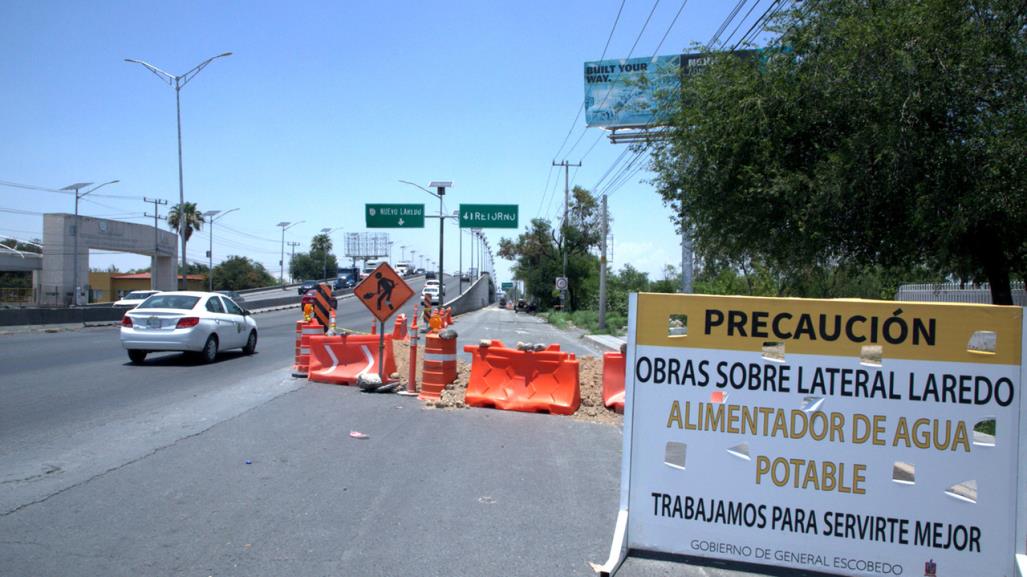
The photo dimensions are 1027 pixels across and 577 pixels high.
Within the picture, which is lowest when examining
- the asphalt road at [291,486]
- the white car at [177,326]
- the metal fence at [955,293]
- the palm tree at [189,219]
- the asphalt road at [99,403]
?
the asphalt road at [291,486]

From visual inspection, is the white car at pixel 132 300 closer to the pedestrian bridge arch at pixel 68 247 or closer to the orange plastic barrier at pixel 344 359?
the pedestrian bridge arch at pixel 68 247

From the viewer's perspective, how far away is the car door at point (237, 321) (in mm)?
17312

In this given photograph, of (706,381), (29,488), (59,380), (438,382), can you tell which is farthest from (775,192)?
(59,380)

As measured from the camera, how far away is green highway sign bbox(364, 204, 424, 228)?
31438 mm

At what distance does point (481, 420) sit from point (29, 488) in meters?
5.29

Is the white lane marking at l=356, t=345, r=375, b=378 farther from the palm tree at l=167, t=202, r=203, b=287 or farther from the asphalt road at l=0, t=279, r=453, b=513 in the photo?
the palm tree at l=167, t=202, r=203, b=287

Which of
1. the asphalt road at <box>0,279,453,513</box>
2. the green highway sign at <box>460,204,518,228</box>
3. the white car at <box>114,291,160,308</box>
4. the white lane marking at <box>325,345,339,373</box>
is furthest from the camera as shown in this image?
the white car at <box>114,291,160,308</box>

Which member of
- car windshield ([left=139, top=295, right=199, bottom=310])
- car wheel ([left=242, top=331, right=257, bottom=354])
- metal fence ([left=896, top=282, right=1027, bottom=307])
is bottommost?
car wheel ([left=242, top=331, right=257, bottom=354])

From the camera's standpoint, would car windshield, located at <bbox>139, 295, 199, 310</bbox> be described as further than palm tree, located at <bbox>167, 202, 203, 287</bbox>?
No

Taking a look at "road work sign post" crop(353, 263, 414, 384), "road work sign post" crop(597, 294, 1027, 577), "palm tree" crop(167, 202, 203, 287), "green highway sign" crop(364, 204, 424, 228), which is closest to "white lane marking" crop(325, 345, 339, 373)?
"road work sign post" crop(353, 263, 414, 384)

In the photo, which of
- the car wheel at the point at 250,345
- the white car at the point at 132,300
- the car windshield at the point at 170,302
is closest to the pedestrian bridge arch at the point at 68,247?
the white car at the point at 132,300

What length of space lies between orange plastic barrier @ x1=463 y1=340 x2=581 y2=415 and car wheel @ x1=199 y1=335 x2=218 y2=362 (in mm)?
7390

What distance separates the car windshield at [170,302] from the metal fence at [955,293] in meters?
15.9

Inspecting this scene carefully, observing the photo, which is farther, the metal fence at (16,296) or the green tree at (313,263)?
the green tree at (313,263)
